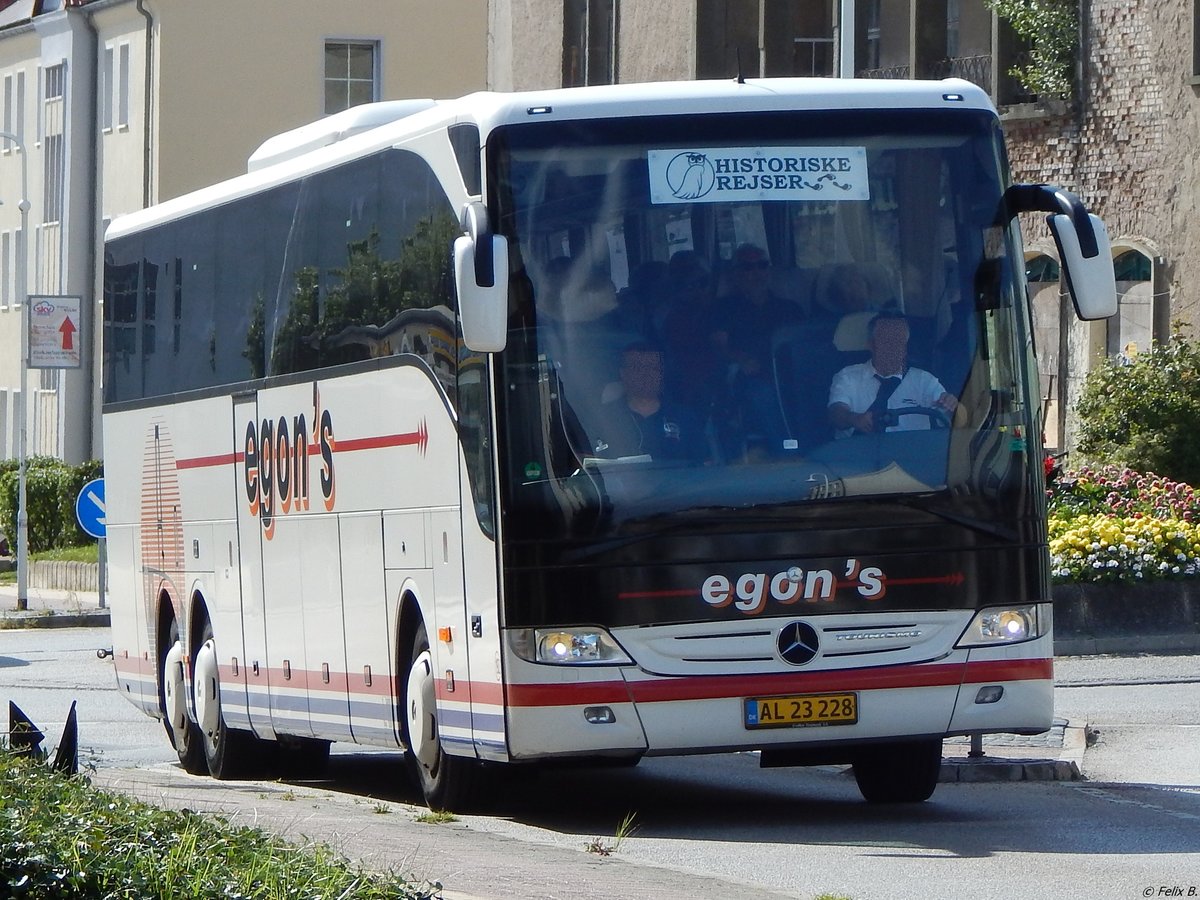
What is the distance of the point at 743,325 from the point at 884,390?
2.27ft

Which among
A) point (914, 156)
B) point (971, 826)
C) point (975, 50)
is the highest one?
point (975, 50)

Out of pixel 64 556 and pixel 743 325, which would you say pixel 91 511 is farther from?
pixel 743 325

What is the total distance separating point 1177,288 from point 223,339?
16936 mm

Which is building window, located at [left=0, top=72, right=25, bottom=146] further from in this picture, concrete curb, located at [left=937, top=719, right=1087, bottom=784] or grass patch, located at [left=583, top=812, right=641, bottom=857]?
grass patch, located at [left=583, top=812, right=641, bottom=857]

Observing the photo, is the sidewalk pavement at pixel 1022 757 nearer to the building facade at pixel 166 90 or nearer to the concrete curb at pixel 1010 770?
the concrete curb at pixel 1010 770

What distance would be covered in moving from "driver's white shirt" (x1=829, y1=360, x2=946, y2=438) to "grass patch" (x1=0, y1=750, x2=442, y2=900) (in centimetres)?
379

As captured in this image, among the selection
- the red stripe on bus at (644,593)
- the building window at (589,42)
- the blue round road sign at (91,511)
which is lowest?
the red stripe on bus at (644,593)

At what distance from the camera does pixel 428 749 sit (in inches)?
505

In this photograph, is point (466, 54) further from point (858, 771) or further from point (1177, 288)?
point (858, 771)

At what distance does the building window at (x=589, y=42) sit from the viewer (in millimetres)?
40938

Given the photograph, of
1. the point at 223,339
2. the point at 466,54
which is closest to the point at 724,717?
the point at 223,339

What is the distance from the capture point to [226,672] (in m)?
16.5

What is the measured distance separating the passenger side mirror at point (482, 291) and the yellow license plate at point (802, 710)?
1.96 metres

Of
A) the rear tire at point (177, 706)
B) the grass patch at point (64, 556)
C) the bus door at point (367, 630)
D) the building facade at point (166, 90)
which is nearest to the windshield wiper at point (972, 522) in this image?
the bus door at point (367, 630)
